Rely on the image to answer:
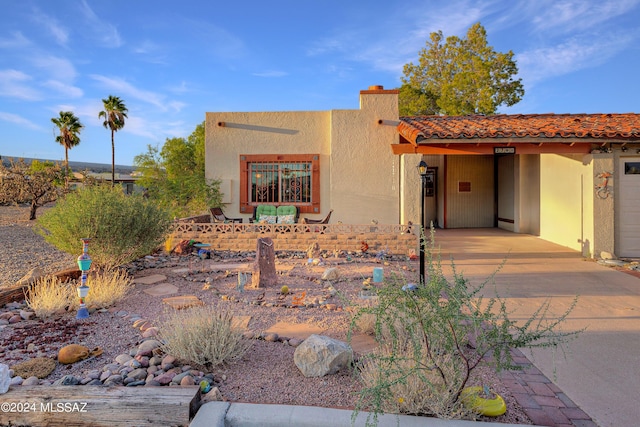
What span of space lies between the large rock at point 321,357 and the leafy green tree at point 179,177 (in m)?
6.92

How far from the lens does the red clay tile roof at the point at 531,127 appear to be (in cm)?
876

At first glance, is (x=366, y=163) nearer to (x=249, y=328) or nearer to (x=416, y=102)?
(x=249, y=328)

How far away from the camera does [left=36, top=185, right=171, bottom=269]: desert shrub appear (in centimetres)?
657

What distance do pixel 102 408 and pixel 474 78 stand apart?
24.9 m

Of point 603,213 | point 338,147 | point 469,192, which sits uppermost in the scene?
point 338,147

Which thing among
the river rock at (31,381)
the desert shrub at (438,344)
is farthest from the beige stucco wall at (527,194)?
→ the river rock at (31,381)

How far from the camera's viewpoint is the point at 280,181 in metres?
13.1

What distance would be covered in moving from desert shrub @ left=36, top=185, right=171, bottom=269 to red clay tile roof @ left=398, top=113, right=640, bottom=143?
5.87 metres

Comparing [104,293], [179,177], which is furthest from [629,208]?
[179,177]

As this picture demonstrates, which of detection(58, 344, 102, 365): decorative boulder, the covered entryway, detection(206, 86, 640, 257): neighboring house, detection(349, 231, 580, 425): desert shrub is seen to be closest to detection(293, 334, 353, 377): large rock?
detection(349, 231, 580, 425): desert shrub

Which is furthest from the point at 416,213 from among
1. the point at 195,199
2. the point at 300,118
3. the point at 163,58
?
the point at 163,58

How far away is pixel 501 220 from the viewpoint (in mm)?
15336

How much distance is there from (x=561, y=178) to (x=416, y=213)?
4235mm

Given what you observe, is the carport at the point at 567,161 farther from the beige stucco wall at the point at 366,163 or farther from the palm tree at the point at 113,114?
the palm tree at the point at 113,114
